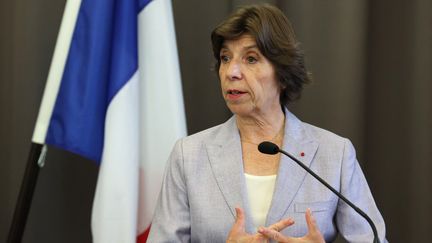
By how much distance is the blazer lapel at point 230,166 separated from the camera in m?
1.76

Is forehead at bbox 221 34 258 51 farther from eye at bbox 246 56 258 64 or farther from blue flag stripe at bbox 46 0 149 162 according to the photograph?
blue flag stripe at bbox 46 0 149 162

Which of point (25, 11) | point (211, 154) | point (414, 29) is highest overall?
point (414, 29)

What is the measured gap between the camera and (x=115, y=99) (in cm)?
209

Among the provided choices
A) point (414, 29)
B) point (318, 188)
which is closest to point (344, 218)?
point (318, 188)

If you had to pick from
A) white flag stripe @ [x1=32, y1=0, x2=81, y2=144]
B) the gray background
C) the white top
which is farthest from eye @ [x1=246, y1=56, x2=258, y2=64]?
the gray background

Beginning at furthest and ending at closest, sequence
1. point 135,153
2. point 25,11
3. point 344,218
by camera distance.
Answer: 1. point 25,11
2. point 135,153
3. point 344,218

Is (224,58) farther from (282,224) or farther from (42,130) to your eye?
(42,130)

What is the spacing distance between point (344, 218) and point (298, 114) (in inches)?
33.2

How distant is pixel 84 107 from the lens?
210cm

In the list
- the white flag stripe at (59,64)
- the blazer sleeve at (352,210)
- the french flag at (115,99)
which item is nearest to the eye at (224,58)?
the french flag at (115,99)

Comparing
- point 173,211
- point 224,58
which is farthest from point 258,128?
point 173,211

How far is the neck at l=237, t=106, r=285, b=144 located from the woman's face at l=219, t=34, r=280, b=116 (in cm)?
6

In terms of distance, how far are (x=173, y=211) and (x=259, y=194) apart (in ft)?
0.84

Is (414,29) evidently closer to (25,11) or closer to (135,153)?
(135,153)
